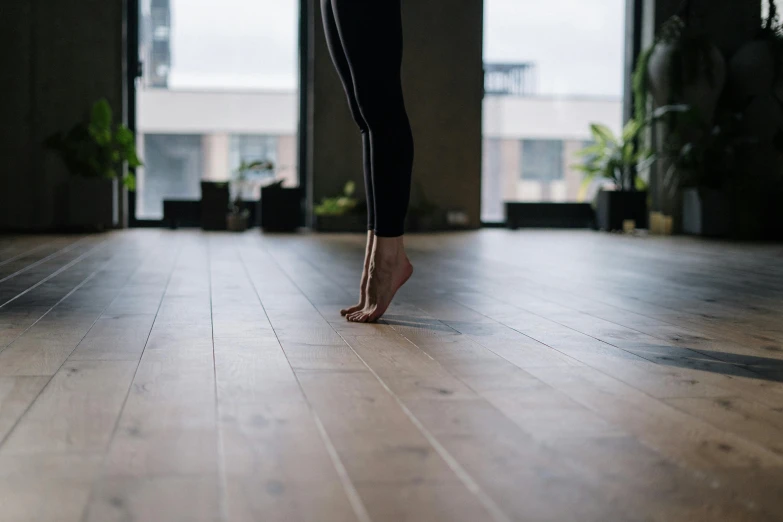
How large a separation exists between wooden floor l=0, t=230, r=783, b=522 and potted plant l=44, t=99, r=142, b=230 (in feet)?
11.9

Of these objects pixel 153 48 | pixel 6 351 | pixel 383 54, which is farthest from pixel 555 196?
pixel 6 351

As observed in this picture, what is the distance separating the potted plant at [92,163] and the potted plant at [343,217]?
130 centimetres

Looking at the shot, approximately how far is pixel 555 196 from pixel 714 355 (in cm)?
604

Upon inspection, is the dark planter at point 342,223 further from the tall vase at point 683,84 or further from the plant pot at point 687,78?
the plant pot at point 687,78

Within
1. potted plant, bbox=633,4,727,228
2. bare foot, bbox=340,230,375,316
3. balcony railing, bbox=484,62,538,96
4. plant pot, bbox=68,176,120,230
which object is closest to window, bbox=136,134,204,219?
plant pot, bbox=68,176,120,230

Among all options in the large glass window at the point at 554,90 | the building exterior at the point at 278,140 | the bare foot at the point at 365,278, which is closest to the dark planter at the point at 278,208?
the building exterior at the point at 278,140

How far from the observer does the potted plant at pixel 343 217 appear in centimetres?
655

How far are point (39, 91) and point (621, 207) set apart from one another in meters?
4.23

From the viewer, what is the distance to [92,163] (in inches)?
240

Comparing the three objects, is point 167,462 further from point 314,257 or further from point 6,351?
point 314,257

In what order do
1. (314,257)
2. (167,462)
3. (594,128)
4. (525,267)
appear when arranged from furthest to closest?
(594,128), (314,257), (525,267), (167,462)

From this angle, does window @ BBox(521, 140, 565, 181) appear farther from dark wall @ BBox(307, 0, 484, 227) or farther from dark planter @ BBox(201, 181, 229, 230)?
dark planter @ BBox(201, 181, 229, 230)

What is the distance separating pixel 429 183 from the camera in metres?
7.00

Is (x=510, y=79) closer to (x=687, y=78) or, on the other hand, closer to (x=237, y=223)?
(x=687, y=78)
